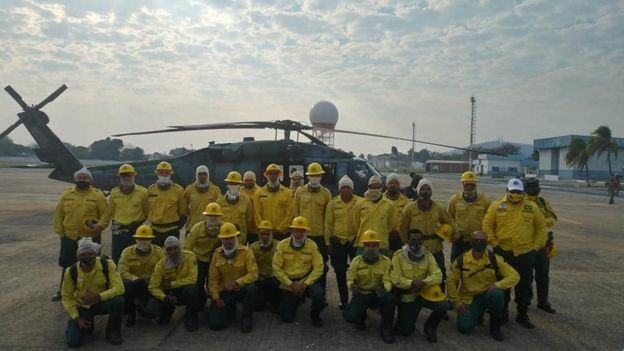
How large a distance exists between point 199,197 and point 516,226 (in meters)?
4.90

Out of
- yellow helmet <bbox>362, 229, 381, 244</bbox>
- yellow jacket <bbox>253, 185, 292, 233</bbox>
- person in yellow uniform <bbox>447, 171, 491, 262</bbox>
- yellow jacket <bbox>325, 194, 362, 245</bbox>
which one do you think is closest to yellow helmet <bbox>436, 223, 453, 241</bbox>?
person in yellow uniform <bbox>447, 171, 491, 262</bbox>

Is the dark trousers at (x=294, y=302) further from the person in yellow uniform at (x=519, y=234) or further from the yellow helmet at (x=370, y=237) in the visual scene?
the person in yellow uniform at (x=519, y=234)

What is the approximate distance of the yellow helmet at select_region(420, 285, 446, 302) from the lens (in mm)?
5422

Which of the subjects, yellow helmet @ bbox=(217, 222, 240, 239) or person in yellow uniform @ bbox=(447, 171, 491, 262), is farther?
person in yellow uniform @ bbox=(447, 171, 491, 262)

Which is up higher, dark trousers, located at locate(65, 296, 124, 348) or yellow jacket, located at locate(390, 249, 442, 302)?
yellow jacket, located at locate(390, 249, 442, 302)

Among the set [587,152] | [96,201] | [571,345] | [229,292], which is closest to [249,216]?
[229,292]

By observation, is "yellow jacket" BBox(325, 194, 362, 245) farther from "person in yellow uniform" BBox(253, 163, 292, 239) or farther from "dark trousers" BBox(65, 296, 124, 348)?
"dark trousers" BBox(65, 296, 124, 348)

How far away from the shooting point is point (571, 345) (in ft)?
17.3

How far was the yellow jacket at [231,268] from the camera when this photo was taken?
5.88 meters

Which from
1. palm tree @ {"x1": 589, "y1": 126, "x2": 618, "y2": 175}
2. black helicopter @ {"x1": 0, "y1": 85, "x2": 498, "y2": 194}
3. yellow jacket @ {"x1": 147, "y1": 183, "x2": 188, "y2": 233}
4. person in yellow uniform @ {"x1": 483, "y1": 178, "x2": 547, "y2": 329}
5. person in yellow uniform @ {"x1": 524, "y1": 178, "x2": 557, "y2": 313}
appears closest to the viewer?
person in yellow uniform @ {"x1": 483, "y1": 178, "x2": 547, "y2": 329}

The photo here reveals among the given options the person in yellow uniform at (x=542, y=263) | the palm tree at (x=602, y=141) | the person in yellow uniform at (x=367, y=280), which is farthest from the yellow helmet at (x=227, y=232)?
the palm tree at (x=602, y=141)

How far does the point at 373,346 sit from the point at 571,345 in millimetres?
2438

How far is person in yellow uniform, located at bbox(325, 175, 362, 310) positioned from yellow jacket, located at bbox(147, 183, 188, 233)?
2.51 metres

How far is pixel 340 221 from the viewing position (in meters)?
6.49
